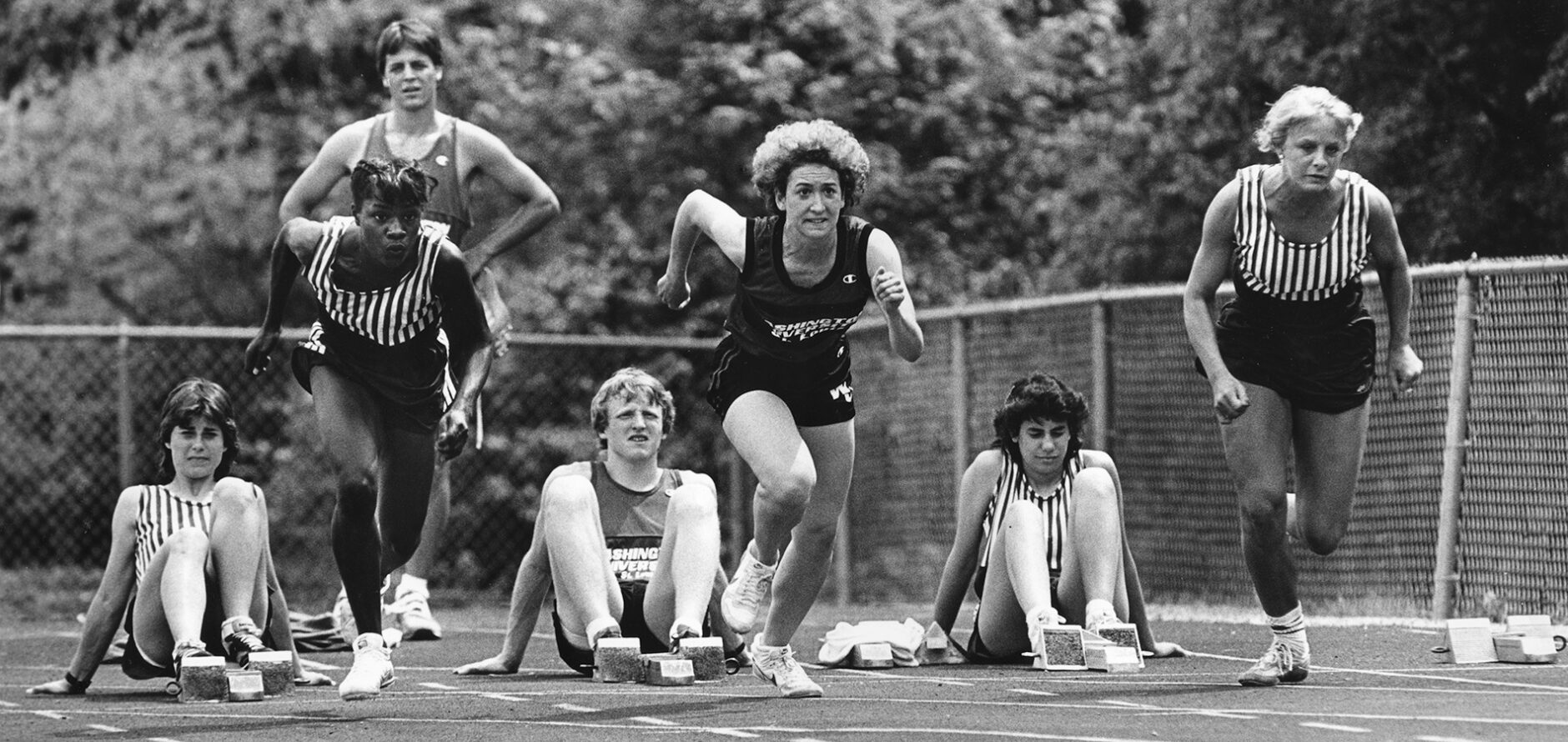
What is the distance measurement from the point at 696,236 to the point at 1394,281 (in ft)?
7.52

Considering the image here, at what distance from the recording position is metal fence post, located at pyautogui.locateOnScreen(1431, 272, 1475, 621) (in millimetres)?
9922

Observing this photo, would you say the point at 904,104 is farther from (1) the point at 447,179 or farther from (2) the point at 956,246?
(1) the point at 447,179

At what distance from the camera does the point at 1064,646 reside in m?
7.75

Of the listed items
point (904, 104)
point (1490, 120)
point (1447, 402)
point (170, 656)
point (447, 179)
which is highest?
point (904, 104)

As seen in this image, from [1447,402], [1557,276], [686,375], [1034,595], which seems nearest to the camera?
[1034,595]

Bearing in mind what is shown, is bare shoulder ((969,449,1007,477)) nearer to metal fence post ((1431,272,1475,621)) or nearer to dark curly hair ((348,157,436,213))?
dark curly hair ((348,157,436,213))

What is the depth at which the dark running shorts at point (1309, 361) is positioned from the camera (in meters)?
7.11

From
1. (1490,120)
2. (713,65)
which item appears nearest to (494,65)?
(713,65)

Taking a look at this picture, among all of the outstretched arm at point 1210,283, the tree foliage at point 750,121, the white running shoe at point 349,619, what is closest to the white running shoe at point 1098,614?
the outstretched arm at point 1210,283

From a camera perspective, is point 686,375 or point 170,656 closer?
point 170,656

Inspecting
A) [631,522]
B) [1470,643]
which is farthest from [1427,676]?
[631,522]

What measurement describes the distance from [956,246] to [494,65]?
4.73 meters

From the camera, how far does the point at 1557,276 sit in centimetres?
946

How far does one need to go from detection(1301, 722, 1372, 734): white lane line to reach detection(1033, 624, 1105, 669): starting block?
1.85m
